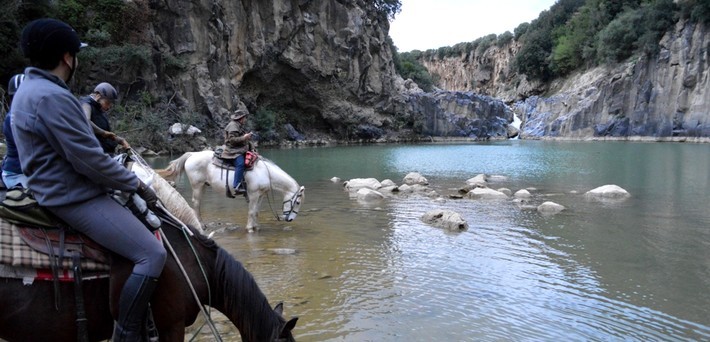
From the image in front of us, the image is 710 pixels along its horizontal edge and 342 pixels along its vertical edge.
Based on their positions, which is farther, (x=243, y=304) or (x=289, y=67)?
(x=289, y=67)

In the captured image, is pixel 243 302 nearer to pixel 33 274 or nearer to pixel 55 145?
pixel 33 274

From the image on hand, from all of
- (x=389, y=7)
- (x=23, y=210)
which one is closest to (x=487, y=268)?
(x=23, y=210)

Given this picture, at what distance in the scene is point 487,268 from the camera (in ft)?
25.0

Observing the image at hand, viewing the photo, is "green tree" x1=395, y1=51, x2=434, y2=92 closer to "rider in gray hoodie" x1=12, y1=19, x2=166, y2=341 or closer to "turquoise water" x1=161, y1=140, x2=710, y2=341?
"turquoise water" x1=161, y1=140, x2=710, y2=341

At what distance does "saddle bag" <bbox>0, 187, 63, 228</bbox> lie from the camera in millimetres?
2760

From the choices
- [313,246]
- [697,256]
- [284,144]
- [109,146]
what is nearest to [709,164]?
[697,256]

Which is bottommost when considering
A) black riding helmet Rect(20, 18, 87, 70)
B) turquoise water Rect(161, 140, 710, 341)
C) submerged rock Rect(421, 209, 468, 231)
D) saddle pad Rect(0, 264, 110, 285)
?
turquoise water Rect(161, 140, 710, 341)

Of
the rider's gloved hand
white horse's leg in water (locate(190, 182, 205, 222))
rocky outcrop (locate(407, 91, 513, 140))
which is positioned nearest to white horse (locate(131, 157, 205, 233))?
the rider's gloved hand

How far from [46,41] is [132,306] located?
1613 mm

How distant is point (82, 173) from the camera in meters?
2.68

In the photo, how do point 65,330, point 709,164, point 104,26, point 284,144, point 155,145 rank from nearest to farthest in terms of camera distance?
point 65,330, point 709,164, point 155,145, point 104,26, point 284,144

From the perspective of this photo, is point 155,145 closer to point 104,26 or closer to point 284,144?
point 104,26

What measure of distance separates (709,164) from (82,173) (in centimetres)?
3077

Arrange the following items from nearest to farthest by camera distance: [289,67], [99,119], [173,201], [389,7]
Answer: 1. [173,201]
2. [99,119]
3. [289,67]
4. [389,7]
